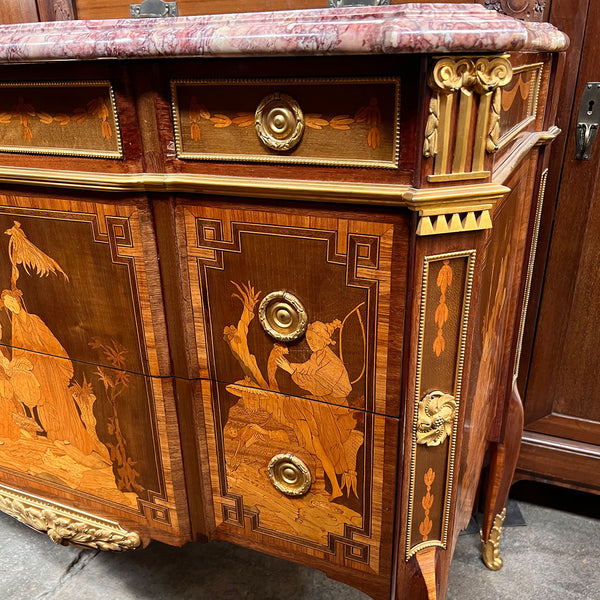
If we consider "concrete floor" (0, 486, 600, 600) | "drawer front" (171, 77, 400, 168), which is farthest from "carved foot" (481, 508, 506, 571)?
"drawer front" (171, 77, 400, 168)

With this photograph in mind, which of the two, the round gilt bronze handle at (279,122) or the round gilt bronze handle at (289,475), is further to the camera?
the round gilt bronze handle at (289,475)

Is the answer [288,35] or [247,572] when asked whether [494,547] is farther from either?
[288,35]

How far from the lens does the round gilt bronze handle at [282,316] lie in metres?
0.61

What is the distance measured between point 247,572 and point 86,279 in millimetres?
687

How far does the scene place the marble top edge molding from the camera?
45cm

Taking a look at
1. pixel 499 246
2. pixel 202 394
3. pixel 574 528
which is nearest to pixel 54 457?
pixel 202 394

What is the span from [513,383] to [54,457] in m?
0.74

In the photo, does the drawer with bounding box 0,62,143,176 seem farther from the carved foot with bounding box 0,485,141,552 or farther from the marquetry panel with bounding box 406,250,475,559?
the carved foot with bounding box 0,485,141,552

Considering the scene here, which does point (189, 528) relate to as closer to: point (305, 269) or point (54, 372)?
point (54, 372)

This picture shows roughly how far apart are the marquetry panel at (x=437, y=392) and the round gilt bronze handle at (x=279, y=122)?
0.56 ft

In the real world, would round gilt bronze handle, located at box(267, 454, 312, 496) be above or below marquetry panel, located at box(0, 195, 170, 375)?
below

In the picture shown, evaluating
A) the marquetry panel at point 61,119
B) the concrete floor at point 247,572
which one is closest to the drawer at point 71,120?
the marquetry panel at point 61,119

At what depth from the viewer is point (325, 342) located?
0.62m

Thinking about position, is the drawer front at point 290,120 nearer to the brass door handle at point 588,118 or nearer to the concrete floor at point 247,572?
the brass door handle at point 588,118
